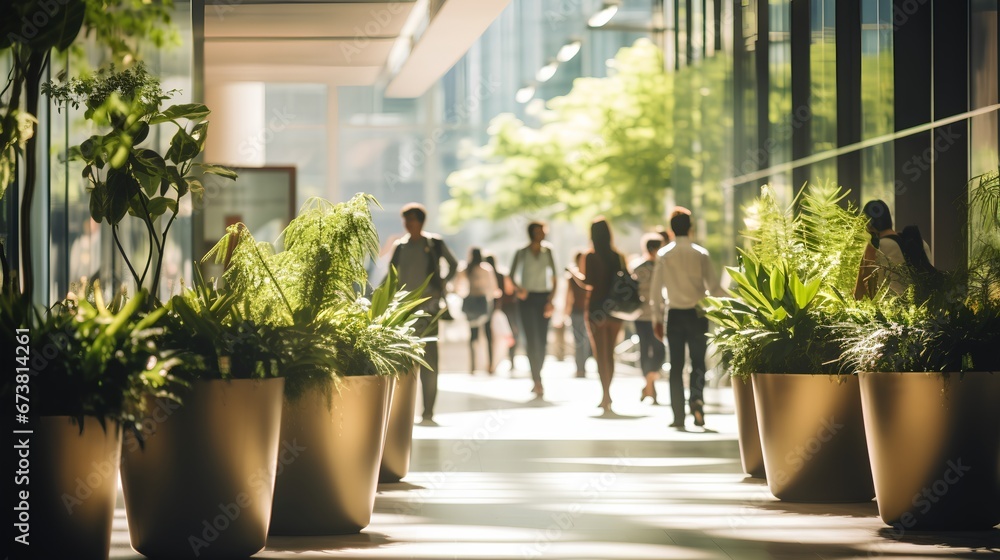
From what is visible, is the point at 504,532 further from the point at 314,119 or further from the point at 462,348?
the point at 314,119

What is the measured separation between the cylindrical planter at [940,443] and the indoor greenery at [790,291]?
598 mm

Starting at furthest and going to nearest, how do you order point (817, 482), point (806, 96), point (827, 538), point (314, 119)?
point (314, 119), point (806, 96), point (817, 482), point (827, 538)

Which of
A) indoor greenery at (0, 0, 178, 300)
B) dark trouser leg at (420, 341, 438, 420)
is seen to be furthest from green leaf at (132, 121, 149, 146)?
dark trouser leg at (420, 341, 438, 420)

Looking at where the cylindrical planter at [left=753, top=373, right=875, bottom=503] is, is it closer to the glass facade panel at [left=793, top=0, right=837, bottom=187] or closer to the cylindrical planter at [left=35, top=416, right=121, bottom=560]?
the cylindrical planter at [left=35, top=416, right=121, bottom=560]

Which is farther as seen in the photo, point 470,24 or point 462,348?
point 462,348

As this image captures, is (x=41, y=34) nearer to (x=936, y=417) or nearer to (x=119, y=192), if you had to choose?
(x=119, y=192)

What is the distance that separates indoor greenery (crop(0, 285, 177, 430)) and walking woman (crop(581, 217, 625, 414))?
7.40m

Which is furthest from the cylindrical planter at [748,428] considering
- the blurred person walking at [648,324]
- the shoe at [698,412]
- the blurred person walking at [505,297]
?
the blurred person walking at [505,297]

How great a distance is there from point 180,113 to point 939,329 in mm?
3883

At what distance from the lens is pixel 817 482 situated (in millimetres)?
7168

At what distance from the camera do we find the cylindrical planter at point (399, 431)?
7.88 meters

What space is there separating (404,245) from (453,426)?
176 cm

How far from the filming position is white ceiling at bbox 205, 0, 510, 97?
11.8m

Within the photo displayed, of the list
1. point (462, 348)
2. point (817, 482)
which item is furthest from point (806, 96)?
point (462, 348)
